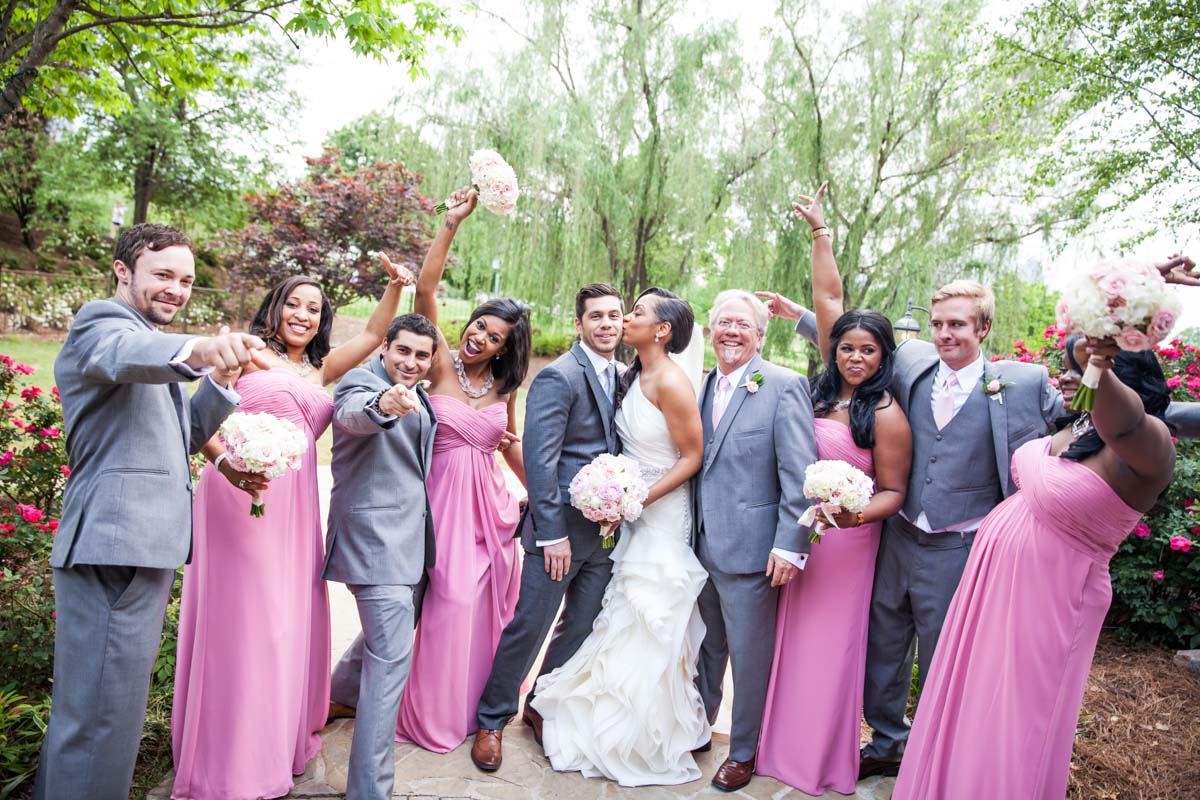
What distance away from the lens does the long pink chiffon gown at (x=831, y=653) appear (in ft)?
12.1

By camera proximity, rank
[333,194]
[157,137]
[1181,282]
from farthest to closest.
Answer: [157,137] → [333,194] → [1181,282]

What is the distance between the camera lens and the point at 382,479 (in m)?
3.46

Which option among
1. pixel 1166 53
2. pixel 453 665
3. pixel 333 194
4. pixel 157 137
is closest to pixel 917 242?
pixel 1166 53

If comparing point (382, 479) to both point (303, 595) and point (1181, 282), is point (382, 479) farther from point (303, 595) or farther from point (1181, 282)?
point (1181, 282)

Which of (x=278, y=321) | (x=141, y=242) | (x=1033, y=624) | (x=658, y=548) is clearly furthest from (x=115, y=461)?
(x=1033, y=624)

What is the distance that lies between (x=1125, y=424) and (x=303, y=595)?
10.7ft

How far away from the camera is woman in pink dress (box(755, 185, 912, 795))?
364 cm

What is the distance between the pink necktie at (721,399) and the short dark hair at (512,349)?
101cm

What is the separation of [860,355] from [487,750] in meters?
2.64

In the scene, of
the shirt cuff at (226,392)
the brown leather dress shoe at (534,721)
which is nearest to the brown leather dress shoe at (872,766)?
the brown leather dress shoe at (534,721)

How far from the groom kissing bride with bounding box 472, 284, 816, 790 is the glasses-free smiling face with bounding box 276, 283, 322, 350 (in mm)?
1118

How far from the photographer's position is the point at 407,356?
3.60m

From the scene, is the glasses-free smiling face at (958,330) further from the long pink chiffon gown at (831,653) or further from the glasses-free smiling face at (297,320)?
the glasses-free smiling face at (297,320)

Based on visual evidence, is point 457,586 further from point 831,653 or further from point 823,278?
point 823,278
